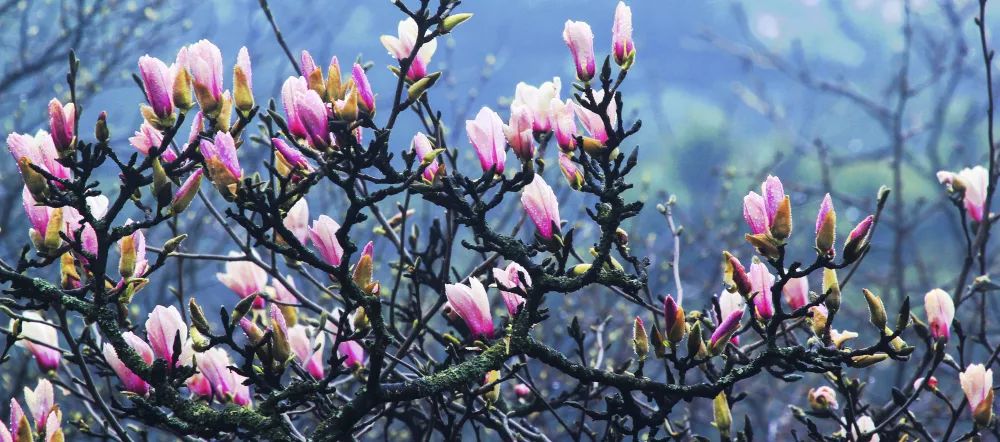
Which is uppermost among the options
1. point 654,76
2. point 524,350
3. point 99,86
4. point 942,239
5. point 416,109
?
point 942,239

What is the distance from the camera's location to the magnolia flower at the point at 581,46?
124cm

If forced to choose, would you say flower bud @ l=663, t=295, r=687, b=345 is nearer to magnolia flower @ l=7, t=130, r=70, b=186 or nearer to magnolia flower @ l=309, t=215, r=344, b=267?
magnolia flower @ l=309, t=215, r=344, b=267

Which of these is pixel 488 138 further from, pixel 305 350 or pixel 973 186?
pixel 973 186

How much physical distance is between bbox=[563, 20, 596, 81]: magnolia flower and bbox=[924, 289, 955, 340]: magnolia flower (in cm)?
66

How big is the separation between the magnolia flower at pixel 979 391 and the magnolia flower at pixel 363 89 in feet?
3.28

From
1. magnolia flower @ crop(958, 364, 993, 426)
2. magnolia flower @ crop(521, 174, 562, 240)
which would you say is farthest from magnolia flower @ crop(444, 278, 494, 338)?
magnolia flower @ crop(958, 364, 993, 426)

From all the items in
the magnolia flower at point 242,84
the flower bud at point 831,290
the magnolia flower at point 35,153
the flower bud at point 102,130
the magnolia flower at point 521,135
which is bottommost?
the flower bud at point 831,290

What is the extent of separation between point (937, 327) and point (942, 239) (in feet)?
43.6

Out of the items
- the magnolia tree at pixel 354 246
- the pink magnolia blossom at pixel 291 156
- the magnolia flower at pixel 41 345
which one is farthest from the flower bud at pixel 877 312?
the magnolia flower at pixel 41 345

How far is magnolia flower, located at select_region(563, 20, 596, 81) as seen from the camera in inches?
48.9

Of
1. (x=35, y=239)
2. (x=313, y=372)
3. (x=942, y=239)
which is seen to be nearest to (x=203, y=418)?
(x=35, y=239)

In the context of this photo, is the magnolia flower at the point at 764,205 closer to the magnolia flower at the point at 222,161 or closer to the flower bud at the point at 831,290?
the flower bud at the point at 831,290

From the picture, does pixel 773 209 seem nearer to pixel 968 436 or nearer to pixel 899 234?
pixel 968 436

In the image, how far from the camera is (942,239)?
43.6 ft
